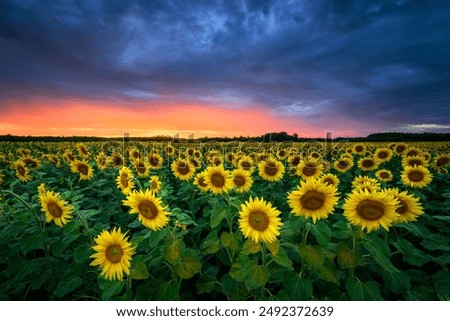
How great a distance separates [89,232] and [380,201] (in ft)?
8.95

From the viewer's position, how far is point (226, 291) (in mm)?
2643

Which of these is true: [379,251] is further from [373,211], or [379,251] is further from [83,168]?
[83,168]

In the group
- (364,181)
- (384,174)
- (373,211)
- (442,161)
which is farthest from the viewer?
(442,161)

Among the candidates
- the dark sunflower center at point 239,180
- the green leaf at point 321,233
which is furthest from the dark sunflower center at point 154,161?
the green leaf at point 321,233

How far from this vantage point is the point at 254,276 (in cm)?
228

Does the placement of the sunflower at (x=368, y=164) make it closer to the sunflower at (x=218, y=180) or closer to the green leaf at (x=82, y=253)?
the sunflower at (x=218, y=180)

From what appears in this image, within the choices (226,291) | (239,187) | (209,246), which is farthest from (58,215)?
(239,187)

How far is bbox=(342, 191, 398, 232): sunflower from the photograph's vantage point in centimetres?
239

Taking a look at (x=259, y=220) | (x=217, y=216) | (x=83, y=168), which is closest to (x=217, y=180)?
(x=217, y=216)

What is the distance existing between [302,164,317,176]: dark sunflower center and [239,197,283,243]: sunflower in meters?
3.23

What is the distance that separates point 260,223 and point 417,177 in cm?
438

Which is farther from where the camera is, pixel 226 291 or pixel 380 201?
pixel 226 291

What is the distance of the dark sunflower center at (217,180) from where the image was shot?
149 inches
